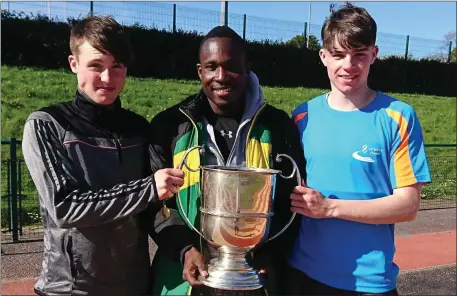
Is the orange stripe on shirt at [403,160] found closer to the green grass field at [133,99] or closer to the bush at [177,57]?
the green grass field at [133,99]

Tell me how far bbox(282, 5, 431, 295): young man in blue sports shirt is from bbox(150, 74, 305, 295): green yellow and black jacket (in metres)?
0.11

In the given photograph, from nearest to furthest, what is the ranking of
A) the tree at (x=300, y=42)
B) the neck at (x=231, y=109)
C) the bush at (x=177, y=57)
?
the neck at (x=231, y=109) → the bush at (x=177, y=57) → the tree at (x=300, y=42)

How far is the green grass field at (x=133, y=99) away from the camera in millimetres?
9219

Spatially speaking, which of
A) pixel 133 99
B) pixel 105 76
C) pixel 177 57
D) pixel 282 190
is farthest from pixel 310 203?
pixel 177 57

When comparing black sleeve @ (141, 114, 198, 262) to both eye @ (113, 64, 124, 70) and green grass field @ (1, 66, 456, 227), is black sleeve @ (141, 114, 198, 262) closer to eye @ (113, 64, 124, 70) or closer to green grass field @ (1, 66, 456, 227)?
eye @ (113, 64, 124, 70)

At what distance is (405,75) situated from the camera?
67.1ft

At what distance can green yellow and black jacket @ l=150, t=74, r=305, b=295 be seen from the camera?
7.84 feet

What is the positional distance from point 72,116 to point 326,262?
4.34 ft

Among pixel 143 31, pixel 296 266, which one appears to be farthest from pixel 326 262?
pixel 143 31

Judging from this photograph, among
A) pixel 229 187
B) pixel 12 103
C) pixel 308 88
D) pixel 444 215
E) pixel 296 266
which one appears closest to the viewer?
pixel 229 187

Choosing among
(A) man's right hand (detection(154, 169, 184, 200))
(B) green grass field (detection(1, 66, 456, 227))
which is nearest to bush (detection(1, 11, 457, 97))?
(B) green grass field (detection(1, 66, 456, 227))

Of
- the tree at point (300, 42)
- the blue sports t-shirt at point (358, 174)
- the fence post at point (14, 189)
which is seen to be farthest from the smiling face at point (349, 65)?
the tree at point (300, 42)

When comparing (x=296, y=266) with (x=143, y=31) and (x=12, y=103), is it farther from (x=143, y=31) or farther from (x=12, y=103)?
(x=143, y=31)

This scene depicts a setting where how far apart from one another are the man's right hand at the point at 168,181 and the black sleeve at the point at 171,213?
0.24m
